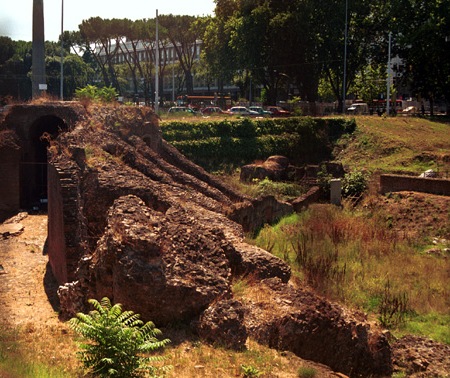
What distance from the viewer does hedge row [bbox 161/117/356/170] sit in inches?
1326

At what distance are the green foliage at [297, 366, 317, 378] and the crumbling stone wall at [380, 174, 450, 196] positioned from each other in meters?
17.8

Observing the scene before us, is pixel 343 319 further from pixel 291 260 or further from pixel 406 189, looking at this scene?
pixel 406 189

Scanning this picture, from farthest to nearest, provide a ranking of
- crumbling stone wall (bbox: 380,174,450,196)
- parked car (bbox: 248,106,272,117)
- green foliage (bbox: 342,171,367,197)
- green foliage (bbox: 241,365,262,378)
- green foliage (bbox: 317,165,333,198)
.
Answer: parked car (bbox: 248,106,272,117)
green foliage (bbox: 317,165,333,198)
green foliage (bbox: 342,171,367,197)
crumbling stone wall (bbox: 380,174,450,196)
green foliage (bbox: 241,365,262,378)

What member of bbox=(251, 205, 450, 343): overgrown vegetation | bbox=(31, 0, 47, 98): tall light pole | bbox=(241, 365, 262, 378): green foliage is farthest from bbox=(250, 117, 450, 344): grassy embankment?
bbox=(31, 0, 47, 98): tall light pole

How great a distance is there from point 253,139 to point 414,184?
11.7 meters

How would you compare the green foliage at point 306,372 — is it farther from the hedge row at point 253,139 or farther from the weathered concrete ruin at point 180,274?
the hedge row at point 253,139

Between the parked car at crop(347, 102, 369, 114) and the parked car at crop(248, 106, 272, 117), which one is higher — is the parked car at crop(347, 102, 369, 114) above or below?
above

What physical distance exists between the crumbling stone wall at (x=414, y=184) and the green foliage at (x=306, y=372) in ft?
58.4

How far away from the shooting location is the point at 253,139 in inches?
1419

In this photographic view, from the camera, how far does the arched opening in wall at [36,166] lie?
2606 cm

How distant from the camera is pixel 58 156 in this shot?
699 inches

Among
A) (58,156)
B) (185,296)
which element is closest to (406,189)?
(58,156)

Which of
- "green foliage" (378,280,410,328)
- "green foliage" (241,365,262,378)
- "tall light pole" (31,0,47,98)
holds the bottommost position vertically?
"green foliage" (378,280,410,328)

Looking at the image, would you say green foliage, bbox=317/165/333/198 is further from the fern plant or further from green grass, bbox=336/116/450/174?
the fern plant
